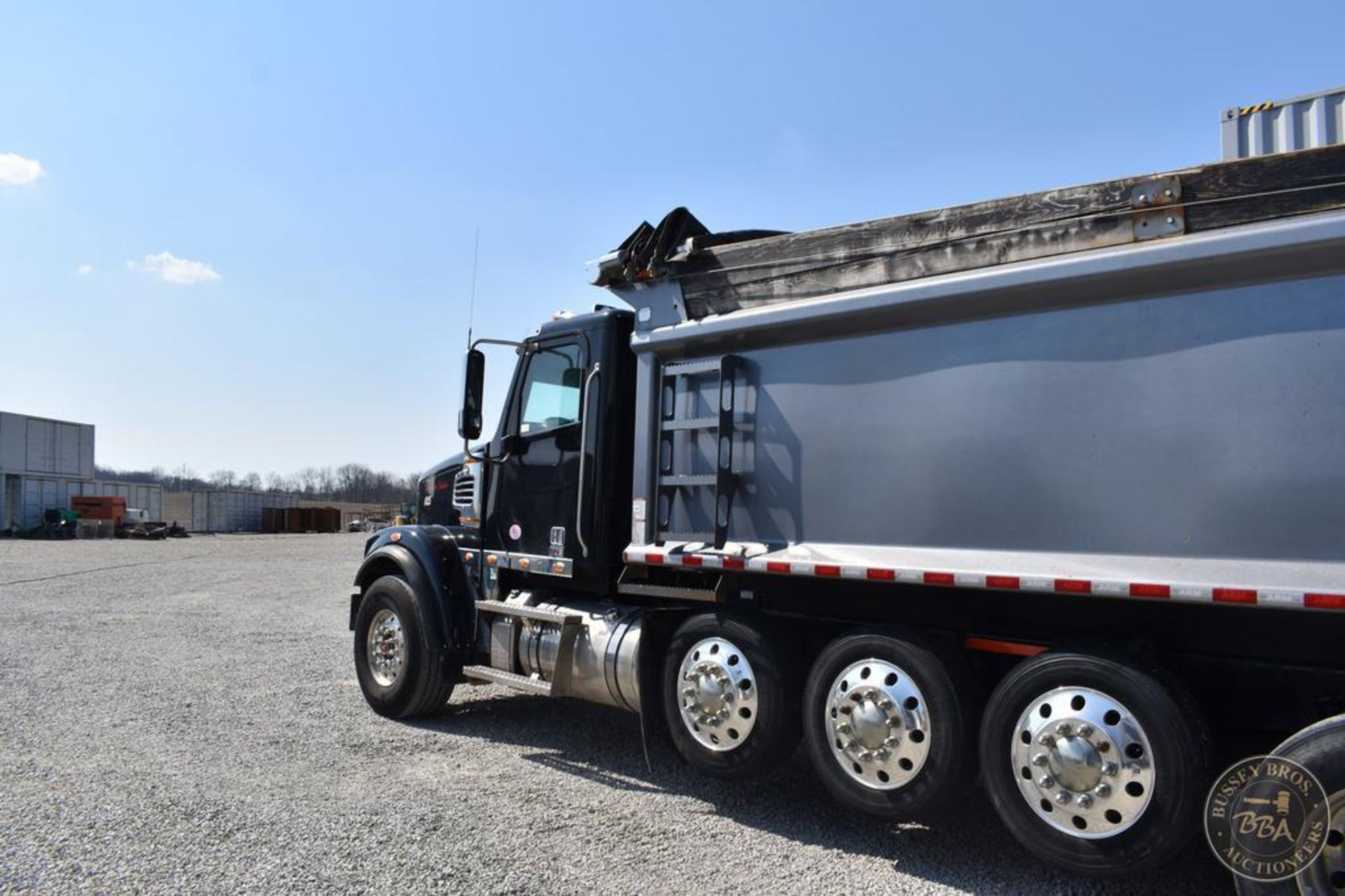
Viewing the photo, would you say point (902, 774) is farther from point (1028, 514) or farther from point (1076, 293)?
point (1076, 293)

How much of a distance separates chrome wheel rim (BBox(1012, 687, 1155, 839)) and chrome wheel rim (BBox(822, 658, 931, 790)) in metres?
0.52

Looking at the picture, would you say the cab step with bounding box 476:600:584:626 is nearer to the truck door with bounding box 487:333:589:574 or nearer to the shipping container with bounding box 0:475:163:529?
the truck door with bounding box 487:333:589:574

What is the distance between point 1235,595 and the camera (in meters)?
3.62

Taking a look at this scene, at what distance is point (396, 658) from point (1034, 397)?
5.49 metres

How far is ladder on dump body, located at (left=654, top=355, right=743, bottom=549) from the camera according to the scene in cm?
548

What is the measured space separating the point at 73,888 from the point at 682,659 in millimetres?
3128

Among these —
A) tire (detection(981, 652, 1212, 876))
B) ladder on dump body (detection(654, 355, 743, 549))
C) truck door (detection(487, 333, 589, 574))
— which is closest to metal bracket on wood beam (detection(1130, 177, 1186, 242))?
tire (detection(981, 652, 1212, 876))

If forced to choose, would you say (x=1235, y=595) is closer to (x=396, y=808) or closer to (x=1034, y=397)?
(x=1034, y=397)

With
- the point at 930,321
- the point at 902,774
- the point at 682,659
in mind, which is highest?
the point at 930,321

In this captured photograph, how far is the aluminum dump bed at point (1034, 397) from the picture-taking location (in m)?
3.64

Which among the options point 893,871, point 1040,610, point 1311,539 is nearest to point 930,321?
point 1040,610

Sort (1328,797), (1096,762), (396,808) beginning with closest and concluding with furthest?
1. (1328,797)
2. (1096,762)
3. (396,808)

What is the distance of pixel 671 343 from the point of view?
591 cm

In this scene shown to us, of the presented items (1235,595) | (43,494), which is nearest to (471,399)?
(1235,595)
